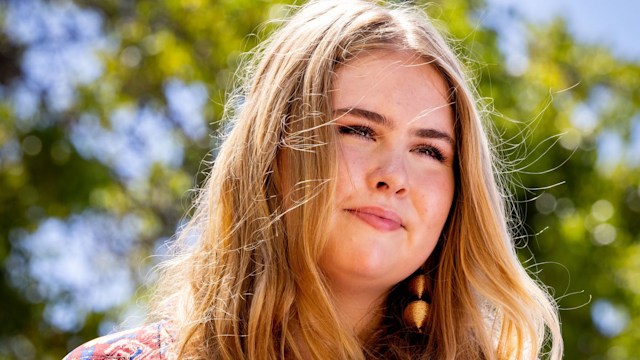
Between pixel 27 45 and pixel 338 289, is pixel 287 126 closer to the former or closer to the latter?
pixel 338 289

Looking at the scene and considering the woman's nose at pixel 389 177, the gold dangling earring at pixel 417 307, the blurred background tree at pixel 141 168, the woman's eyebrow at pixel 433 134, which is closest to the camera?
the woman's nose at pixel 389 177

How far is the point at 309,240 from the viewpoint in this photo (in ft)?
7.32

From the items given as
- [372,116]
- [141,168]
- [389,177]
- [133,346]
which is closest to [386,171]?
[389,177]

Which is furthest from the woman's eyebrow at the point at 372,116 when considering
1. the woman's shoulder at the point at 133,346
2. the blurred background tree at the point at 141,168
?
the blurred background tree at the point at 141,168

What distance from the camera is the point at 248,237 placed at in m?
2.31

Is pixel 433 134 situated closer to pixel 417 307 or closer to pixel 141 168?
pixel 417 307

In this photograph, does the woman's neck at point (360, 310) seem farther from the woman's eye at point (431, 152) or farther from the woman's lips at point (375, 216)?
the woman's eye at point (431, 152)

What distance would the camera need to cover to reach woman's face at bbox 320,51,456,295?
7.28 feet

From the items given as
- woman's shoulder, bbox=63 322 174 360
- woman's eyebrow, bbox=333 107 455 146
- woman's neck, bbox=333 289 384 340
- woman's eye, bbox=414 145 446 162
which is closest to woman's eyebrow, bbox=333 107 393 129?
woman's eyebrow, bbox=333 107 455 146

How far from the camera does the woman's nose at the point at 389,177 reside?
221 centimetres

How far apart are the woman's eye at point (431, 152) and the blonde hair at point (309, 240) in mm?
69

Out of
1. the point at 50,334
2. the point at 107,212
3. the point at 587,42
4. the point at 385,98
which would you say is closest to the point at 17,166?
the point at 107,212

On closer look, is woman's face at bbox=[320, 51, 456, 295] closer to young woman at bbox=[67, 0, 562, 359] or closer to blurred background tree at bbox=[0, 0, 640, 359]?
young woman at bbox=[67, 0, 562, 359]

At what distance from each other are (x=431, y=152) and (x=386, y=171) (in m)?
0.20
